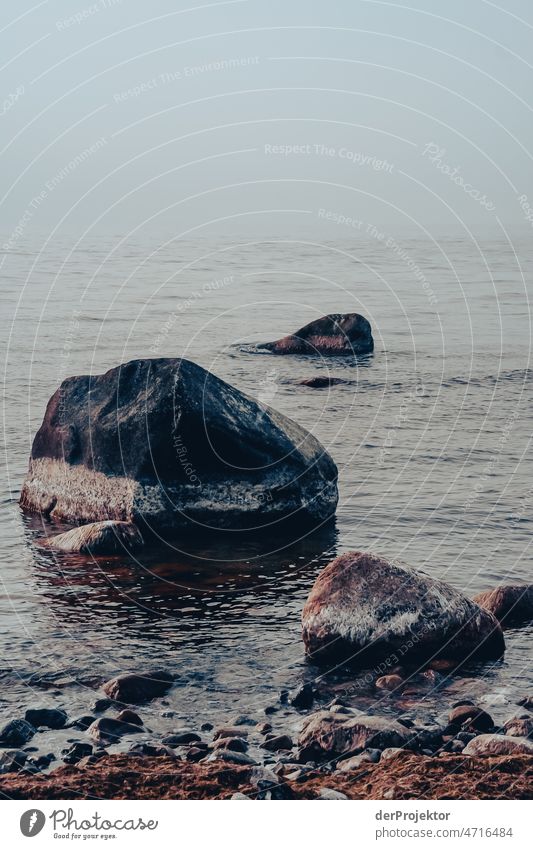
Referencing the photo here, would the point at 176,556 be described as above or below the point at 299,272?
below

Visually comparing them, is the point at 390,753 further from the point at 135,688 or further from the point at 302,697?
the point at 135,688

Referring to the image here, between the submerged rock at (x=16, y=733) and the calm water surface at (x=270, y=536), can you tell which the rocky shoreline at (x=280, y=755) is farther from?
the calm water surface at (x=270, y=536)

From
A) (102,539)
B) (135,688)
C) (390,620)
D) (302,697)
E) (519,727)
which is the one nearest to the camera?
(519,727)

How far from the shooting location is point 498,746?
1137cm

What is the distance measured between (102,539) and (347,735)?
7570mm

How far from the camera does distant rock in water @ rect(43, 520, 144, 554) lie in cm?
1809

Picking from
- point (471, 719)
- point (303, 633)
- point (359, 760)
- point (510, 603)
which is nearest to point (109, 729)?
point (359, 760)

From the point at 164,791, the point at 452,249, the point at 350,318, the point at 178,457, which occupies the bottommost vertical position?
the point at 164,791

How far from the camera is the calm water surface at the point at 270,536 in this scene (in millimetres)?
13898

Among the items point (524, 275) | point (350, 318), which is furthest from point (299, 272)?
point (350, 318)

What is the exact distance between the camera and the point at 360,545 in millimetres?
18641

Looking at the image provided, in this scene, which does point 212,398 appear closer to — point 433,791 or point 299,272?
point 433,791

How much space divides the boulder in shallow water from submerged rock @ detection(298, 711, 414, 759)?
0.65 m

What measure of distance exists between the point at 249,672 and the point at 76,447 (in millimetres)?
7579
